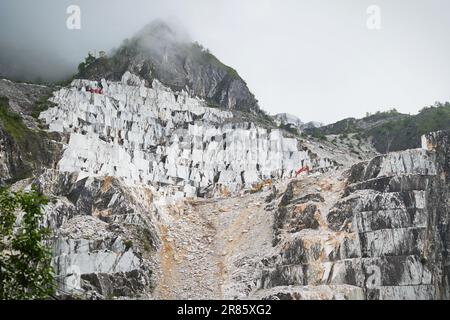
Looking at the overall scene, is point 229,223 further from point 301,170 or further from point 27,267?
point 27,267

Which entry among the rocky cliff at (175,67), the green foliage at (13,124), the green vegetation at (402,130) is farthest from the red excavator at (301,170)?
the green vegetation at (402,130)

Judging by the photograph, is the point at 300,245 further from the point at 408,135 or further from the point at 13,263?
the point at 408,135

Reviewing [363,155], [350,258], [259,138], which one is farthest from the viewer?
[363,155]

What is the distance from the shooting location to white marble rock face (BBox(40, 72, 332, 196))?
76250 millimetres

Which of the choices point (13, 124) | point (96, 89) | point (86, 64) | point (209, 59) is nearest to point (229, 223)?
point (13, 124)

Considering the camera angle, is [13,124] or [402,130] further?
[402,130]

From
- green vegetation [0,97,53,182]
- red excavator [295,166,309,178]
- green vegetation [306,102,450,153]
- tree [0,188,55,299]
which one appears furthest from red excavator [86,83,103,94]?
tree [0,188,55,299]

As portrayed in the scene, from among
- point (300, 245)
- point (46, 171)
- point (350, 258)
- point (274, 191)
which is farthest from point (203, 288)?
point (46, 171)

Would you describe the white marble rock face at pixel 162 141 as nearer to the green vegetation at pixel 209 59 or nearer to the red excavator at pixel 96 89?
the red excavator at pixel 96 89

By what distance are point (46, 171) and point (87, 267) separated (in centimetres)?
1602

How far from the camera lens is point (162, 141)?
299ft

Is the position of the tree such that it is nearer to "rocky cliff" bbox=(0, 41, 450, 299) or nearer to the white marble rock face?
"rocky cliff" bbox=(0, 41, 450, 299)

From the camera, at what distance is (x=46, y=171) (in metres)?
59.6
